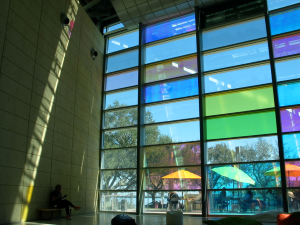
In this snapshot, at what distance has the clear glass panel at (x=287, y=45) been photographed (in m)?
10.6

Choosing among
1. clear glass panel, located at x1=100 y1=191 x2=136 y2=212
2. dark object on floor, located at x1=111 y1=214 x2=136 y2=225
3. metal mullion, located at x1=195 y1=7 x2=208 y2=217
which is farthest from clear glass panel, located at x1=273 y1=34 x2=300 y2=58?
dark object on floor, located at x1=111 y1=214 x2=136 y2=225

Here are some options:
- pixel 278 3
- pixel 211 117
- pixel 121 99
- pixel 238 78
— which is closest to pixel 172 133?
pixel 211 117

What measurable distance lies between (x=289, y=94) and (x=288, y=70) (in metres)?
0.98

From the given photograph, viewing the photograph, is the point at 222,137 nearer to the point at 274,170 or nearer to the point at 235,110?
the point at 235,110

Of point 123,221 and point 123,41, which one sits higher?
point 123,41

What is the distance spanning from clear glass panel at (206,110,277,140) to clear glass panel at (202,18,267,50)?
3.29 metres

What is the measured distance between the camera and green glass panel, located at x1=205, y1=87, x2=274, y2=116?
35.0 ft

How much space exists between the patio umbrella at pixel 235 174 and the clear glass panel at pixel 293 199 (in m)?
1.26

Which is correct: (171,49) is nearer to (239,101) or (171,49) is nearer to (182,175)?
(239,101)

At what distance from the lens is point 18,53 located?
27.5 feet

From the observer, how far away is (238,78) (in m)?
A: 11.4

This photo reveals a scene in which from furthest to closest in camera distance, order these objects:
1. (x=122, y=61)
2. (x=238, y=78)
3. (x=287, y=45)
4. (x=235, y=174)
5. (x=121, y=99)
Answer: (x=122, y=61) < (x=121, y=99) < (x=238, y=78) < (x=287, y=45) < (x=235, y=174)

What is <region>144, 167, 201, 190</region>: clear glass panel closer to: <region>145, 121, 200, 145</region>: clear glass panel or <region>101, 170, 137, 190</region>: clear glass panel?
<region>101, 170, 137, 190</region>: clear glass panel

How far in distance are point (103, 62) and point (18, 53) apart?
6237 mm
